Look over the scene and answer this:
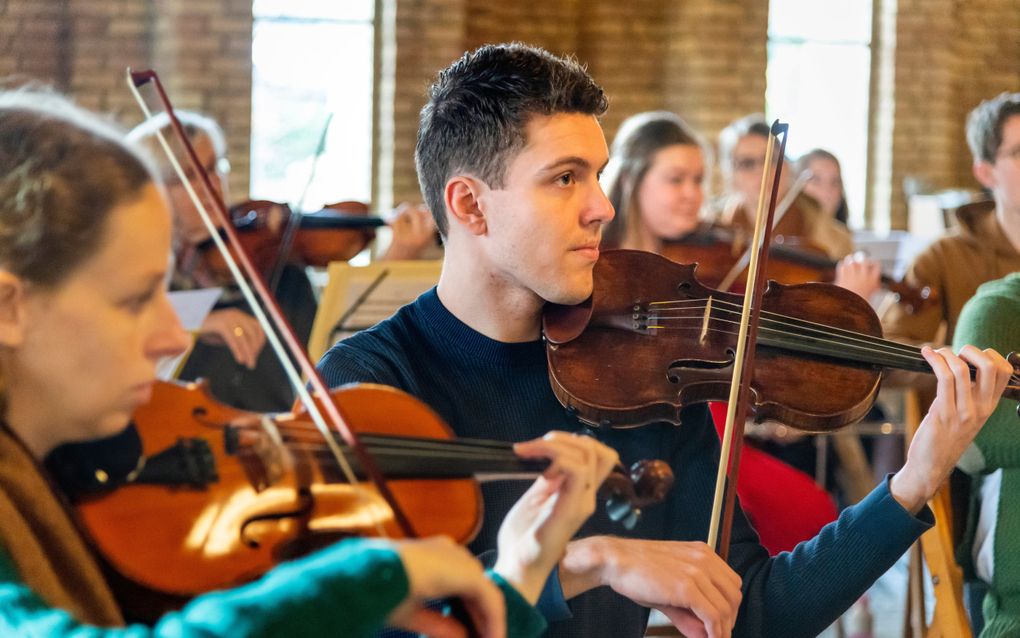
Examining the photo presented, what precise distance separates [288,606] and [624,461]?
2.60ft

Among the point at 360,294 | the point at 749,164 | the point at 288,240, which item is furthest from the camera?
the point at 749,164

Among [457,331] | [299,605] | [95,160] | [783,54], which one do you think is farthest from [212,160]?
[783,54]

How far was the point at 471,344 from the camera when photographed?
159 centimetres

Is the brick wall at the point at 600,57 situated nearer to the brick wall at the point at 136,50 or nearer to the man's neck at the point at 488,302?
the brick wall at the point at 136,50

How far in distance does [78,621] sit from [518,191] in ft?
2.66

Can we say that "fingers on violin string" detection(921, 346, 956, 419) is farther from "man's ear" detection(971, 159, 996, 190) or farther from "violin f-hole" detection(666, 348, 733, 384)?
"man's ear" detection(971, 159, 996, 190)

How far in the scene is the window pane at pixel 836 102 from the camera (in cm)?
695

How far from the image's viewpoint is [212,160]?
10.4 feet

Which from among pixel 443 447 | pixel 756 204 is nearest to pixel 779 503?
pixel 443 447

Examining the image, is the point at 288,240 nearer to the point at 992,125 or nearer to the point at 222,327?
the point at 222,327

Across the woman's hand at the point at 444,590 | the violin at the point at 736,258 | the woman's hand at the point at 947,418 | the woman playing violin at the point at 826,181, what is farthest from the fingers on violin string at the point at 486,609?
the woman playing violin at the point at 826,181

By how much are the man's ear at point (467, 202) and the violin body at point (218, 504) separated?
531 mm

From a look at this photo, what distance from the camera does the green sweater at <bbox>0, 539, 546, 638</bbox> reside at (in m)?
0.85

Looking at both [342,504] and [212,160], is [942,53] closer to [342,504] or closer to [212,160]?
[212,160]
